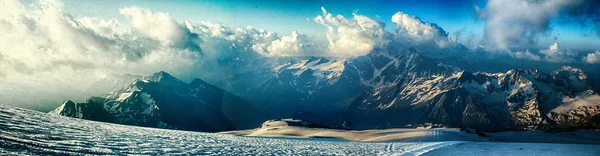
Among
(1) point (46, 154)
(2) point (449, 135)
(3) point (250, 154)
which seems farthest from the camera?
(2) point (449, 135)

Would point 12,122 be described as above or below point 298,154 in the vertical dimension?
above

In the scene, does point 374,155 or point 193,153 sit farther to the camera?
point 374,155

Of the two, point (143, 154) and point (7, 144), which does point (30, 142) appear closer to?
point (7, 144)

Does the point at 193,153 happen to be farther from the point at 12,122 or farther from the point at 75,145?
the point at 12,122

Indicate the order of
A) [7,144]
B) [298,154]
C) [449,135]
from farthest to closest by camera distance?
[449,135]
[298,154]
[7,144]

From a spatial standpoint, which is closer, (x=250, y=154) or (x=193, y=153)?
(x=193, y=153)

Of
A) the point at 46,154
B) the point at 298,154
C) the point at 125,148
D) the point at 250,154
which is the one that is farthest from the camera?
the point at 298,154

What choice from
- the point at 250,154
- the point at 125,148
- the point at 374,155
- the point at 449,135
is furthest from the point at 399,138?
the point at 125,148

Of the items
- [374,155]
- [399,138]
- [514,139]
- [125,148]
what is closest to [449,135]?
[399,138]

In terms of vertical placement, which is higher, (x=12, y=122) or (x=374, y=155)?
(x=12, y=122)
